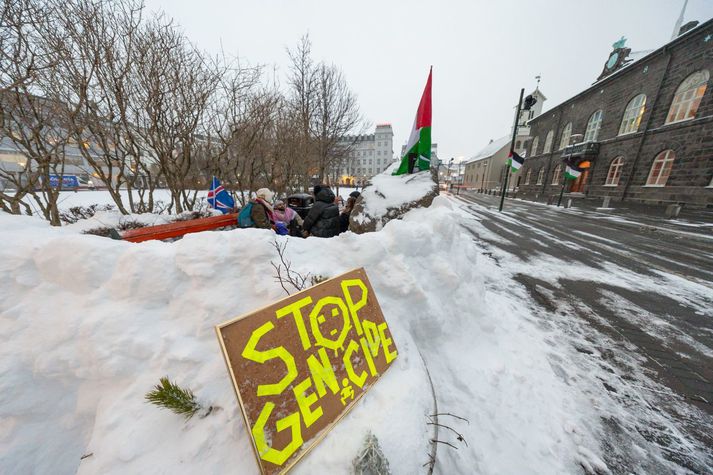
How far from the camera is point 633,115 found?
672 inches

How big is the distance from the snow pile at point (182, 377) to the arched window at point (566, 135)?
30.3 metres

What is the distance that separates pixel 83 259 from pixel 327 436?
2186 mm

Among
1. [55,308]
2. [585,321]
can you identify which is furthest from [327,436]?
[585,321]

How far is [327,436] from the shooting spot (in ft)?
4.44

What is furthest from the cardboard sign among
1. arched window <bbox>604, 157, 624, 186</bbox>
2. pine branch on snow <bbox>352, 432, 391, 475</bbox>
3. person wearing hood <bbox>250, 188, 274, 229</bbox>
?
arched window <bbox>604, 157, 624, 186</bbox>

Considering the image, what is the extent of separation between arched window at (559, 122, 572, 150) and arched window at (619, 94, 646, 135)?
5.38 meters

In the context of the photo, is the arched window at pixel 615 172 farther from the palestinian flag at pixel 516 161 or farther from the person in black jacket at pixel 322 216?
the person in black jacket at pixel 322 216

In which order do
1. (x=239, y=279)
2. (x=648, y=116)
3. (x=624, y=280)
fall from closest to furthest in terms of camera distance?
1. (x=239, y=279)
2. (x=624, y=280)
3. (x=648, y=116)

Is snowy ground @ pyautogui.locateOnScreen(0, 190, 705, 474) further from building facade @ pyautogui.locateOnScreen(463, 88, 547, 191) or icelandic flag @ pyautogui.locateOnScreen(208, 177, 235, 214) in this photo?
building facade @ pyautogui.locateOnScreen(463, 88, 547, 191)

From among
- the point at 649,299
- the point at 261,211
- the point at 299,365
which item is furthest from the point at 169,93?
the point at 649,299

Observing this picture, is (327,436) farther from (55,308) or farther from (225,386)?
(55,308)

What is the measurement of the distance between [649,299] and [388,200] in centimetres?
494

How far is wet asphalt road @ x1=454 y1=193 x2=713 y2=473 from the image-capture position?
255 cm

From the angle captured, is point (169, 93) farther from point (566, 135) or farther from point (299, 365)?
point (566, 135)
